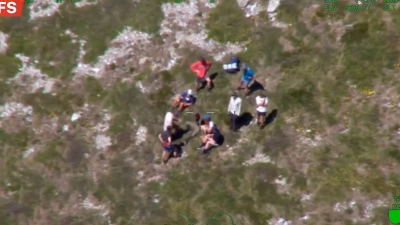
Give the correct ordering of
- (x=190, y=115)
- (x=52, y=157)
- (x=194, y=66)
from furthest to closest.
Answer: (x=194, y=66), (x=190, y=115), (x=52, y=157)

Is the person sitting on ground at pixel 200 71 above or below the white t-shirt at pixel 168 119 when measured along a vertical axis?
above

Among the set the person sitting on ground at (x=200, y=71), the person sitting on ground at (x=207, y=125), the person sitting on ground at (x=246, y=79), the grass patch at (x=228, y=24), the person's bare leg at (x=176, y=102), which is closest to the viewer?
the person sitting on ground at (x=207, y=125)

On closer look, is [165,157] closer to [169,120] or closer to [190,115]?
[169,120]

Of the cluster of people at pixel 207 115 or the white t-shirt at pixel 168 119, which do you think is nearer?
the cluster of people at pixel 207 115

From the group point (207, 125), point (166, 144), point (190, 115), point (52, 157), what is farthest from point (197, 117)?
point (52, 157)

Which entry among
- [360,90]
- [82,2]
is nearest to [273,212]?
[360,90]

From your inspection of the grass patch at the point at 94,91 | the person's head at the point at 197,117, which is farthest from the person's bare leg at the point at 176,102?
the grass patch at the point at 94,91

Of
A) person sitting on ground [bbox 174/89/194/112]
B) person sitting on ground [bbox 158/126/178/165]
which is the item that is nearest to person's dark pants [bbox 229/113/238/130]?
person sitting on ground [bbox 174/89/194/112]

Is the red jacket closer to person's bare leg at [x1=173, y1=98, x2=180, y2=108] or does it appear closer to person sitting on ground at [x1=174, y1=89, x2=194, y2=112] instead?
person sitting on ground at [x1=174, y1=89, x2=194, y2=112]

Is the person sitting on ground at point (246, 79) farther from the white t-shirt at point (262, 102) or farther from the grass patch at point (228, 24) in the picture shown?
the grass patch at point (228, 24)
